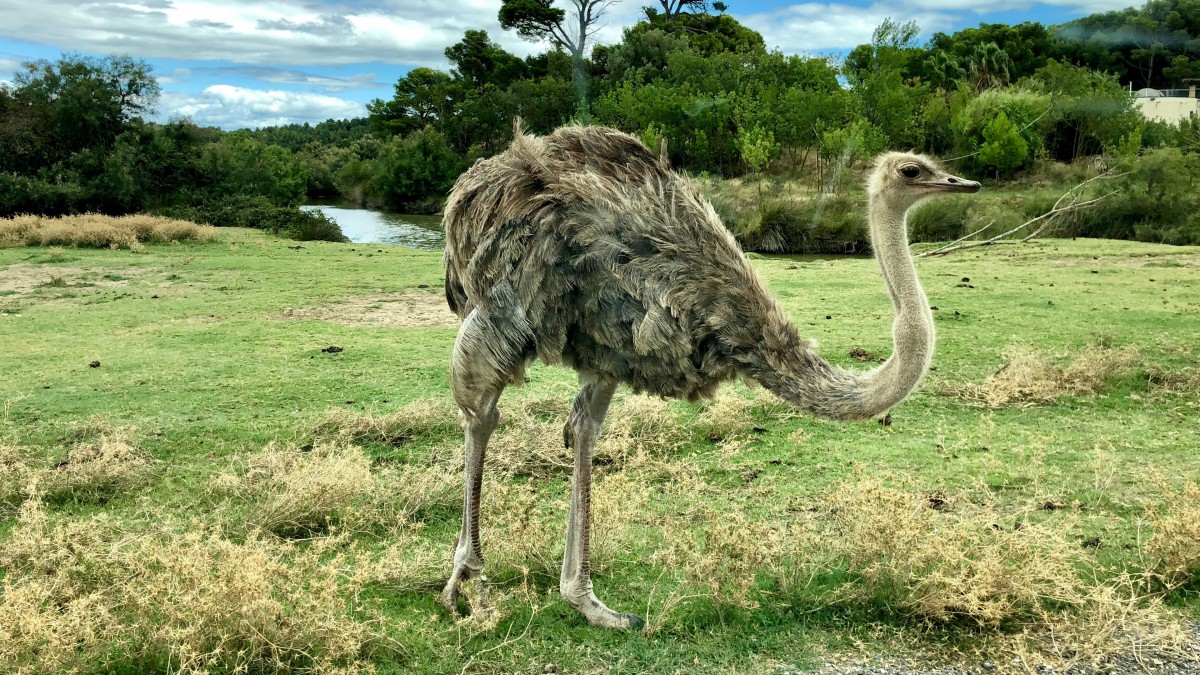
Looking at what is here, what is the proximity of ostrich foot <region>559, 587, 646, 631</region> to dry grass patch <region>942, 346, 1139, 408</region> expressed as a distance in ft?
11.3

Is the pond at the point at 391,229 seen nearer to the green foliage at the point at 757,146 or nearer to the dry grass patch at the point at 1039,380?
the green foliage at the point at 757,146

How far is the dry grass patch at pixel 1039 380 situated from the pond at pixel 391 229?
1289cm

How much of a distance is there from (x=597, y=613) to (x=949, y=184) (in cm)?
193

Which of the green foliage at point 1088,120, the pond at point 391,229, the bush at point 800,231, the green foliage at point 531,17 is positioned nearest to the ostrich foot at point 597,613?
the pond at point 391,229

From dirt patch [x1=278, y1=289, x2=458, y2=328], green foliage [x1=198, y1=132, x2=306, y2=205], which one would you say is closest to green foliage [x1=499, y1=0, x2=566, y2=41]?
Answer: green foliage [x1=198, y1=132, x2=306, y2=205]

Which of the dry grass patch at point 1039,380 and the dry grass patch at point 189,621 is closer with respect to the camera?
the dry grass patch at point 189,621

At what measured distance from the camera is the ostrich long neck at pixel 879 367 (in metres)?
2.96

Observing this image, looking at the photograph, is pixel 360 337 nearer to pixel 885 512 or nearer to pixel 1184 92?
pixel 885 512

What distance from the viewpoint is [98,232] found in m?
14.4

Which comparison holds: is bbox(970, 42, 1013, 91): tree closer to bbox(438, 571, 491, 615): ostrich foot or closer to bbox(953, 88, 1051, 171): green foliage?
bbox(953, 88, 1051, 171): green foliage

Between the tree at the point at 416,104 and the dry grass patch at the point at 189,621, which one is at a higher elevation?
the tree at the point at 416,104

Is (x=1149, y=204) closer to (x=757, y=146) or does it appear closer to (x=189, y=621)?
(x=757, y=146)

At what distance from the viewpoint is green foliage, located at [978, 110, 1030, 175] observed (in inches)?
1073

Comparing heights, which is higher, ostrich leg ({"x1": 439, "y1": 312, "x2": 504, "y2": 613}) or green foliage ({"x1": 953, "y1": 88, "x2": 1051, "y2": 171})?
green foliage ({"x1": 953, "y1": 88, "x2": 1051, "y2": 171})
